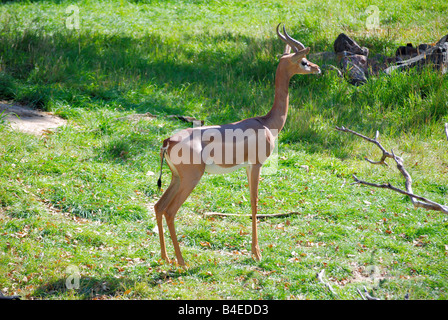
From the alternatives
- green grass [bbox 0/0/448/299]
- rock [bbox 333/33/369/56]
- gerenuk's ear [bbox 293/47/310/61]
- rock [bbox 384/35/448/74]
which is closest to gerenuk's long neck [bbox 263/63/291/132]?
gerenuk's ear [bbox 293/47/310/61]

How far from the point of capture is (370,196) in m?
6.90

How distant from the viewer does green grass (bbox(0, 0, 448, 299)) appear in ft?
16.3

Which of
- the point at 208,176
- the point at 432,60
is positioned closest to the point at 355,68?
the point at 432,60

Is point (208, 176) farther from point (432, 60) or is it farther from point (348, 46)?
point (432, 60)

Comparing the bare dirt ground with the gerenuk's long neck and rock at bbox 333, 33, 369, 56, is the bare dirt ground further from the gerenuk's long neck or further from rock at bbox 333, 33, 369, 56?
rock at bbox 333, 33, 369, 56

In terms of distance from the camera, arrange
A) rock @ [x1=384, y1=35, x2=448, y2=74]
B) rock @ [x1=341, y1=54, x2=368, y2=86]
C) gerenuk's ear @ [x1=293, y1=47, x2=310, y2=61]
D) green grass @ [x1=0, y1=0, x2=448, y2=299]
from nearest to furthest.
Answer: green grass @ [x1=0, y1=0, x2=448, y2=299] → gerenuk's ear @ [x1=293, y1=47, x2=310, y2=61] → rock @ [x1=384, y1=35, x2=448, y2=74] → rock @ [x1=341, y1=54, x2=368, y2=86]

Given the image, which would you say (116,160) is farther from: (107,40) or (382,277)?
(107,40)

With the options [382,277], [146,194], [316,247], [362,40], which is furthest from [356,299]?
[362,40]

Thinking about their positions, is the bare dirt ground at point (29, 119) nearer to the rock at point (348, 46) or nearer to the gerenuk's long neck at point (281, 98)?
the gerenuk's long neck at point (281, 98)

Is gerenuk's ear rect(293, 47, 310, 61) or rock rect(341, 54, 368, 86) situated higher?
gerenuk's ear rect(293, 47, 310, 61)

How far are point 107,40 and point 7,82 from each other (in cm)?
387

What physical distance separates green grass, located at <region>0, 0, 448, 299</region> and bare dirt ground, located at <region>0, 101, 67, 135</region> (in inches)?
8.8

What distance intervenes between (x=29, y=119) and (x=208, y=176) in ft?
10.6

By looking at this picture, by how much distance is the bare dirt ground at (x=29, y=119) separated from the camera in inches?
303
